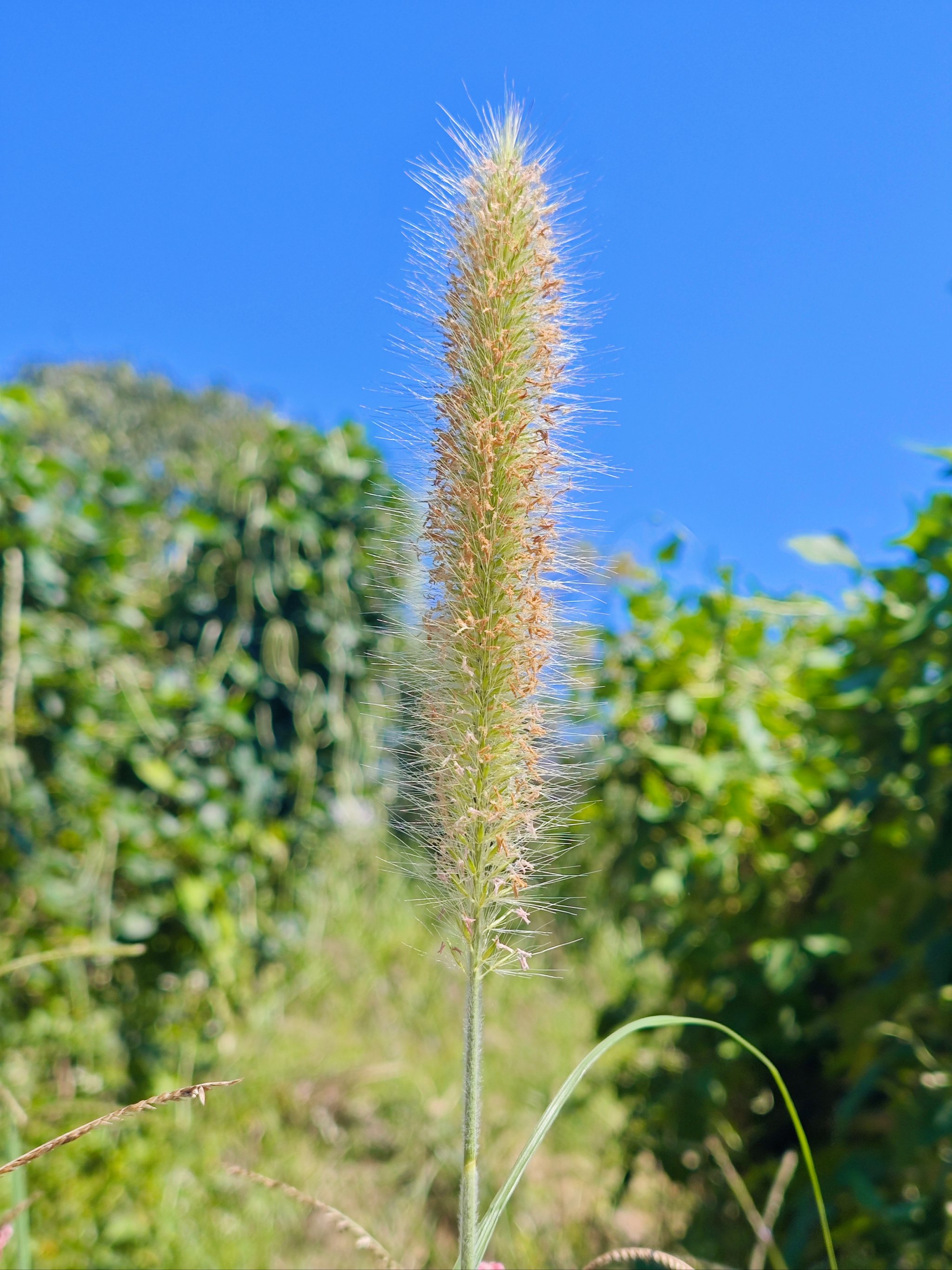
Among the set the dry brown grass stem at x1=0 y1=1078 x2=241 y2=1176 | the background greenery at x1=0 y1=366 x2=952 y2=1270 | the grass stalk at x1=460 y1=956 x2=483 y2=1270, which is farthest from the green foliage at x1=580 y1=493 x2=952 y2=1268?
the dry brown grass stem at x1=0 y1=1078 x2=241 y2=1176

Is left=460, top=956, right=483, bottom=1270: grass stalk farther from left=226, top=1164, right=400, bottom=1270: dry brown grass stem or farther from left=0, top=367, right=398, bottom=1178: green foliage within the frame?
left=0, top=367, right=398, bottom=1178: green foliage

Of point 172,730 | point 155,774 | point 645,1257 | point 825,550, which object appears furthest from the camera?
point 172,730

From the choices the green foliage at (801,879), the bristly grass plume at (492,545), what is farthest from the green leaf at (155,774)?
the bristly grass plume at (492,545)

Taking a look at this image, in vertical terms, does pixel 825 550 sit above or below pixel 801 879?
above

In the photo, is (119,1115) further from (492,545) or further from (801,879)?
(801,879)

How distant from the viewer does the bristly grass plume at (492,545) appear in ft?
2.63

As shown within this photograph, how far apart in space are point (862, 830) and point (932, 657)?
41 centimetres

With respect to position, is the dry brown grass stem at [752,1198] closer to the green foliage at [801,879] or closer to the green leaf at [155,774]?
the green foliage at [801,879]

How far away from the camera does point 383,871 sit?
9.81 feet

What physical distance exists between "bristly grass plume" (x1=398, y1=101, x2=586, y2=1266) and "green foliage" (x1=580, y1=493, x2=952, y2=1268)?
935 mm

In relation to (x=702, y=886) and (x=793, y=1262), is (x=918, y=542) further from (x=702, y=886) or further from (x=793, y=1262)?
(x=793, y=1262)

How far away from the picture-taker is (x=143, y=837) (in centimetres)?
281

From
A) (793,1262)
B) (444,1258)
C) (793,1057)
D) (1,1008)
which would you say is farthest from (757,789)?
(1,1008)

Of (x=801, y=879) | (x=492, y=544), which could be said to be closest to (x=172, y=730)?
(x=801, y=879)
